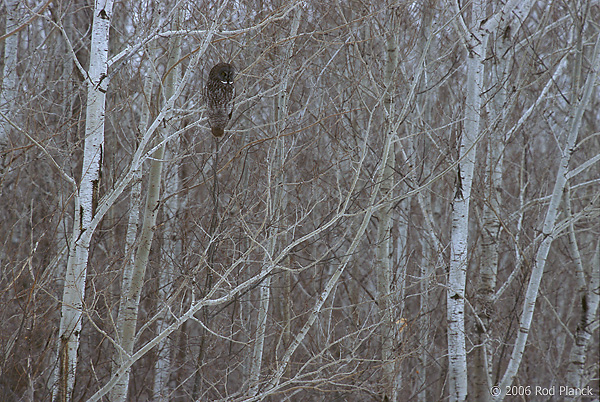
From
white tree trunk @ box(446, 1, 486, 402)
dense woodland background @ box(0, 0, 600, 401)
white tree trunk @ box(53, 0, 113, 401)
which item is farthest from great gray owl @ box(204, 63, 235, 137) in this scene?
white tree trunk @ box(446, 1, 486, 402)

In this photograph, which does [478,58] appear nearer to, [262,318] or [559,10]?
[262,318]

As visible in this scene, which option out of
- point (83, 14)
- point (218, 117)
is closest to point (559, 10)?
point (218, 117)

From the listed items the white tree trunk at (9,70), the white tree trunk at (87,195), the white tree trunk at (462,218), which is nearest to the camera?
the white tree trunk at (87,195)

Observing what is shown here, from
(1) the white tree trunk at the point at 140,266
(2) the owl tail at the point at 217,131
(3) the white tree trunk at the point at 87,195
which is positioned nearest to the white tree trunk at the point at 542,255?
(2) the owl tail at the point at 217,131

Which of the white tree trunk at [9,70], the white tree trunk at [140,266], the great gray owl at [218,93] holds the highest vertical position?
the white tree trunk at [9,70]

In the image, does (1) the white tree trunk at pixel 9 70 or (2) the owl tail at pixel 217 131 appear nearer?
(2) the owl tail at pixel 217 131

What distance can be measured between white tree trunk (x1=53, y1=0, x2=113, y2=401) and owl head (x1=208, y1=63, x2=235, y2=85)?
2.46 feet

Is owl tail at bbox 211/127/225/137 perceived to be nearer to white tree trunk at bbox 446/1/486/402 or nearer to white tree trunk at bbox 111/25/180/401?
white tree trunk at bbox 111/25/180/401

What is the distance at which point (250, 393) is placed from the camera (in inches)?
167

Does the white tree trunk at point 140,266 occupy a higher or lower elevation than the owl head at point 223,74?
lower

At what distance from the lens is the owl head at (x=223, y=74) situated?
119 inches

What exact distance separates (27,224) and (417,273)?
527 cm

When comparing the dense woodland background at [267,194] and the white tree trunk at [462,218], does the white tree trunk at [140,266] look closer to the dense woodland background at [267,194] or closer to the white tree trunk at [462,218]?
the dense woodland background at [267,194]

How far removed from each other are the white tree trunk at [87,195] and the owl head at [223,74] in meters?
0.75
